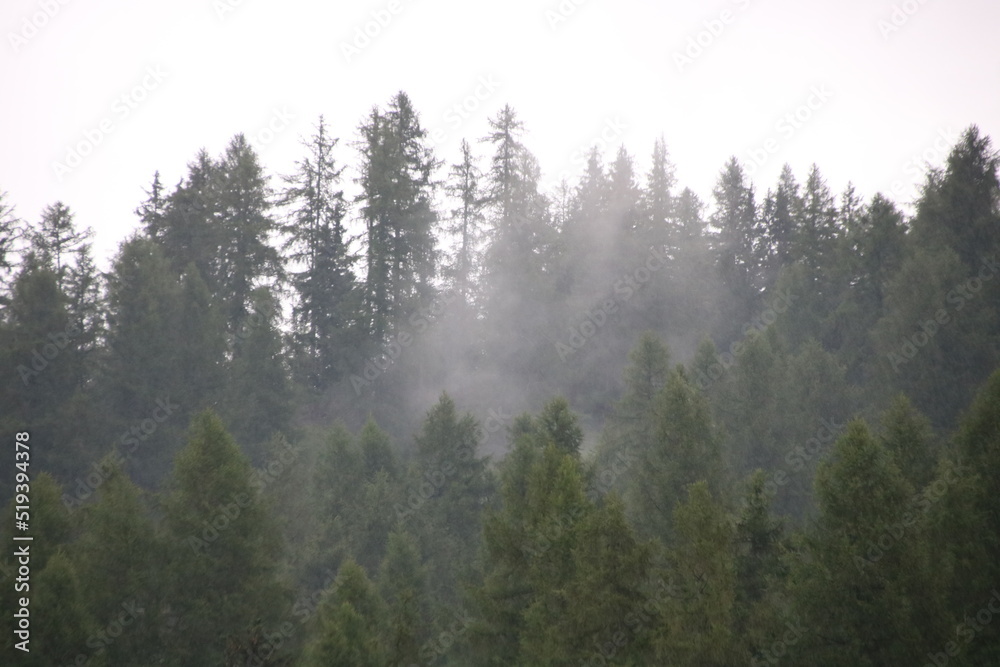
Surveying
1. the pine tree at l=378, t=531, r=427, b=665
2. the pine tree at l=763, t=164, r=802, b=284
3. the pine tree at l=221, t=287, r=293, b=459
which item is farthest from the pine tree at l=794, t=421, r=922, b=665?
the pine tree at l=763, t=164, r=802, b=284

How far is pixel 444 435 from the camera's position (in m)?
30.5

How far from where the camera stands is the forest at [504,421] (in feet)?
59.2

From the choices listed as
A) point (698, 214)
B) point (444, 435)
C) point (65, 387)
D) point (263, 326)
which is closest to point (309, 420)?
point (263, 326)

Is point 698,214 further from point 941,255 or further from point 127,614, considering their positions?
point 127,614

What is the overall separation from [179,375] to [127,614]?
57.9ft

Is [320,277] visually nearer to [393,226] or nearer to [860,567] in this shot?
[393,226]

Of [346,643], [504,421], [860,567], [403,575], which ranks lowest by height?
[346,643]

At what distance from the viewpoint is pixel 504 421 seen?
4591 cm

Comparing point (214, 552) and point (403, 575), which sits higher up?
point (214, 552)

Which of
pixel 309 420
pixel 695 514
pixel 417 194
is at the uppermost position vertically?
pixel 417 194

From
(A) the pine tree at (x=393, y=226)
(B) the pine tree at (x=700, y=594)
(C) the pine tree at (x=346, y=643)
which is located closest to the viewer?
(B) the pine tree at (x=700, y=594)

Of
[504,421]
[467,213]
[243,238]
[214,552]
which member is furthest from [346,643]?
[467,213]

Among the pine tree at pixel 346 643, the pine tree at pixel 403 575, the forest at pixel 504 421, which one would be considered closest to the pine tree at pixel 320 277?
the forest at pixel 504 421

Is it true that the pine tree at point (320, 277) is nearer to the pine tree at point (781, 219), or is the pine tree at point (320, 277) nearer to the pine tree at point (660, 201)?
the pine tree at point (660, 201)
